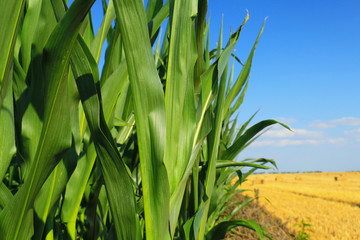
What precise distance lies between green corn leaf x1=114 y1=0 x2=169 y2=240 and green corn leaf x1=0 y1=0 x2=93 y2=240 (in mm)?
53

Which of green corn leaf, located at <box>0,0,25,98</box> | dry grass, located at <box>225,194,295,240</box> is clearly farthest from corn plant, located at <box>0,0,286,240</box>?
→ dry grass, located at <box>225,194,295,240</box>

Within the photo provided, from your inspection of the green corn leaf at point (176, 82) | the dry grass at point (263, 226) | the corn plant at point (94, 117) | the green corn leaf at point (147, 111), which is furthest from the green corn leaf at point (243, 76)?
the dry grass at point (263, 226)

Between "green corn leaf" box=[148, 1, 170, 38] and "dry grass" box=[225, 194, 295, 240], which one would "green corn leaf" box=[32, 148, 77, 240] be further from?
"dry grass" box=[225, 194, 295, 240]

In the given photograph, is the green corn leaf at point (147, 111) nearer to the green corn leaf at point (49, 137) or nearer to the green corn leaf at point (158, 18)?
the green corn leaf at point (49, 137)

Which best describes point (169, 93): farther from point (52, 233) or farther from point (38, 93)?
Answer: point (52, 233)

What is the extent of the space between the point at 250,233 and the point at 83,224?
142 centimetres

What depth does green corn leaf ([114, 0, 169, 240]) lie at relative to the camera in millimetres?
293

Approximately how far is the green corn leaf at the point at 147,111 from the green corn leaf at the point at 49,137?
0.05 metres

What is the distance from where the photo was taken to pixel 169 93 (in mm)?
390

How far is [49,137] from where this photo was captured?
1.06 ft

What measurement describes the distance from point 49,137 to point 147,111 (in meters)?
0.10

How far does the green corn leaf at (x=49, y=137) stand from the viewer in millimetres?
297

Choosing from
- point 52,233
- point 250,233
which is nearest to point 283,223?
point 250,233

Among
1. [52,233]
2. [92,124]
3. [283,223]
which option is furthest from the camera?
[283,223]
